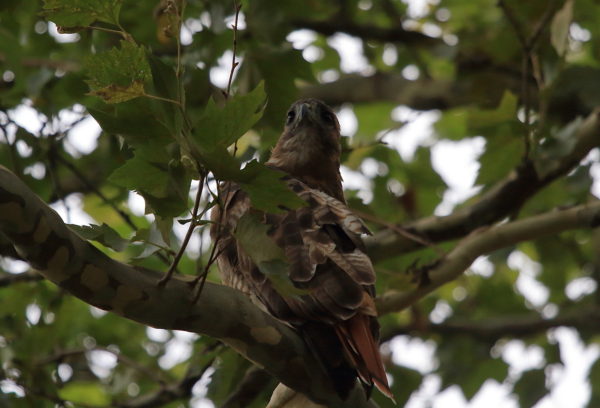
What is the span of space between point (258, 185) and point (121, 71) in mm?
451

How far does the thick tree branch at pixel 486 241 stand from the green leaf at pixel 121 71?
1886mm

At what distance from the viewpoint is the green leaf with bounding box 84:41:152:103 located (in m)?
2.23

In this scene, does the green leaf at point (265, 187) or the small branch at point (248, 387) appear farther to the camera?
the small branch at point (248, 387)

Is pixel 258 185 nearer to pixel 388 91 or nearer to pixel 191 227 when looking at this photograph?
pixel 191 227

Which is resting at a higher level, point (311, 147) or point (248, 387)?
point (311, 147)

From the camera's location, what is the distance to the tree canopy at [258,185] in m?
2.26

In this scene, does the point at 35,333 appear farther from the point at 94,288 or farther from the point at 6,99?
the point at 94,288

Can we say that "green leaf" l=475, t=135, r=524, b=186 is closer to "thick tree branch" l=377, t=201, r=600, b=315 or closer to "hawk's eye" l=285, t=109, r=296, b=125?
"thick tree branch" l=377, t=201, r=600, b=315

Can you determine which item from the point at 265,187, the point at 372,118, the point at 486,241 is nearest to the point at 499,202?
the point at 486,241

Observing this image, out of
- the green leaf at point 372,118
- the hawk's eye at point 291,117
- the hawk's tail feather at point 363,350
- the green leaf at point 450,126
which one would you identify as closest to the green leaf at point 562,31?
the hawk's eye at point 291,117

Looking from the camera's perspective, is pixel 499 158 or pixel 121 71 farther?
pixel 499 158

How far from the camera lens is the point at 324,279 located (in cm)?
293

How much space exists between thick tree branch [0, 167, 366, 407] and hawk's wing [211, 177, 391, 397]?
12 centimetres

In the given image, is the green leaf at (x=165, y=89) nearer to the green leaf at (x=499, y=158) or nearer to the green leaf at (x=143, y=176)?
the green leaf at (x=143, y=176)
